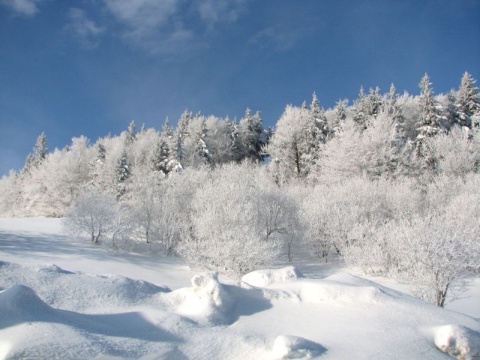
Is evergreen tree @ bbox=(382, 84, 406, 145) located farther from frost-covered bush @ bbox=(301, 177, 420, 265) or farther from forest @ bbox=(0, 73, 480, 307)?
frost-covered bush @ bbox=(301, 177, 420, 265)

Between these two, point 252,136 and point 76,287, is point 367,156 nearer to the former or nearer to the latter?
point 252,136

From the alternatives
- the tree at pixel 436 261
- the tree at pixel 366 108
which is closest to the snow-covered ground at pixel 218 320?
the tree at pixel 436 261

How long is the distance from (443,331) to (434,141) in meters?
40.8

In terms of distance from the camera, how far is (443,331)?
617 centimetres

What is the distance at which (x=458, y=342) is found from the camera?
5980mm

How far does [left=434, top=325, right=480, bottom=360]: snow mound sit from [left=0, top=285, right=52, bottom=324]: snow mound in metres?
6.34

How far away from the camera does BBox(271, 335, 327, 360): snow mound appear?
210 inches

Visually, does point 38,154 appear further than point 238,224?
Yes

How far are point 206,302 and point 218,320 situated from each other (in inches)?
17.9

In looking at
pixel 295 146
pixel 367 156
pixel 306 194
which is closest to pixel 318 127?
pixel 295 146

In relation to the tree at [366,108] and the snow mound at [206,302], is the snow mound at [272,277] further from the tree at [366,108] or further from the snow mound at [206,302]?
the tree at [366,108]

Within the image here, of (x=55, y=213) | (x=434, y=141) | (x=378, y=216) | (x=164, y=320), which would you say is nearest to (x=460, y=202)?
(x=378, y=216)

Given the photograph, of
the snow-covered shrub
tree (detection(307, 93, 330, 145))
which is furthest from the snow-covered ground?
tree (detection(307, 93, 330, 145))

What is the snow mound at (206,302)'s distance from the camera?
22.7 ft
